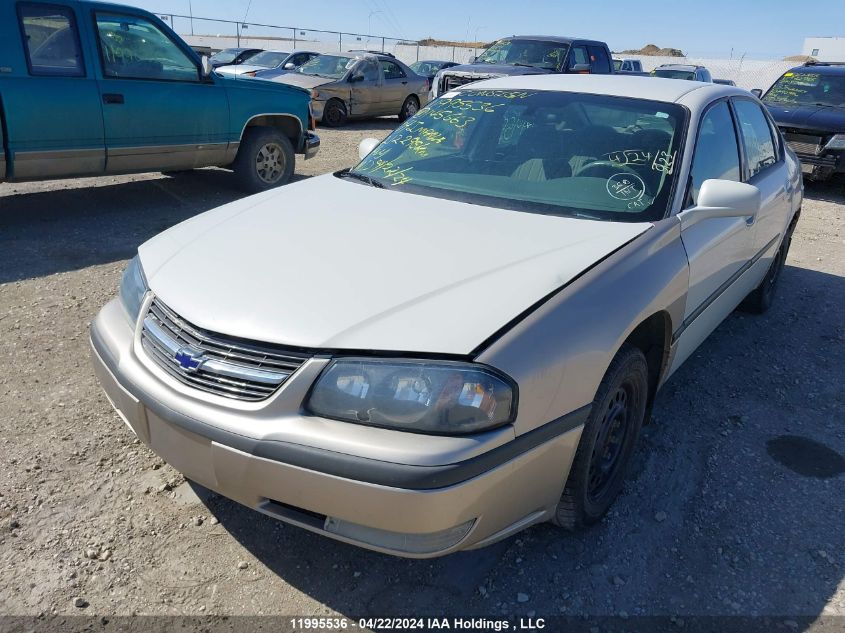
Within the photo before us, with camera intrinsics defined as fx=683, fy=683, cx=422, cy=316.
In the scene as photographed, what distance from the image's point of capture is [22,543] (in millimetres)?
2426

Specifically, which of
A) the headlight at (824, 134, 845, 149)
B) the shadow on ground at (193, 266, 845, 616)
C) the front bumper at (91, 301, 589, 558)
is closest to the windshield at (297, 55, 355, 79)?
the headlight at (824, 134, 845, 149)

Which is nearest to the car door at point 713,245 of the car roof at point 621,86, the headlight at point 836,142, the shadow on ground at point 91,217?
the car roof at point 621,86

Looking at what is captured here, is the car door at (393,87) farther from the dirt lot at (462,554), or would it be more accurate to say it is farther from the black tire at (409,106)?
the dirt lot at (462,554)

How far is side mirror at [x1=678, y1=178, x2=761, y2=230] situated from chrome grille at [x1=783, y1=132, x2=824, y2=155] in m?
7.61

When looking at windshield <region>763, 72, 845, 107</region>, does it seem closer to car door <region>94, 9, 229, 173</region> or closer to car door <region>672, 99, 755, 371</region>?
car door <region>672, 99, 755, 371</region>

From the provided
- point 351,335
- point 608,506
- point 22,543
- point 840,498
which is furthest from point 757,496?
point 22,543

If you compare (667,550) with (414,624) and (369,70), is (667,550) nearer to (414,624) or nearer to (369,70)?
(414,624)

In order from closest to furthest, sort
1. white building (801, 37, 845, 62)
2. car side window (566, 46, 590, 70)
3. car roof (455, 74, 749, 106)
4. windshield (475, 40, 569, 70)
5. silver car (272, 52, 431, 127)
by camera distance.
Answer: car roof (455, 74, 749, 106) → windshield (475, 40, 569, 70) → car side window (566, 46, 590, 70) → silver car (272, 52, 431, 127) → white building (801, 37, 845, 62)

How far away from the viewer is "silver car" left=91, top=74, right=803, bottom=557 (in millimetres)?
1906

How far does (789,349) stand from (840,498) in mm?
1774

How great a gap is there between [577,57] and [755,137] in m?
8.87

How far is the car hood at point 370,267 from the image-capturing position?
2012 millimetres

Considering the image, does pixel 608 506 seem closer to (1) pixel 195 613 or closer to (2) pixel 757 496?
(2) pixel 757 496

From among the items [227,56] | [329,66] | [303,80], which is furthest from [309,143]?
[227,56]
